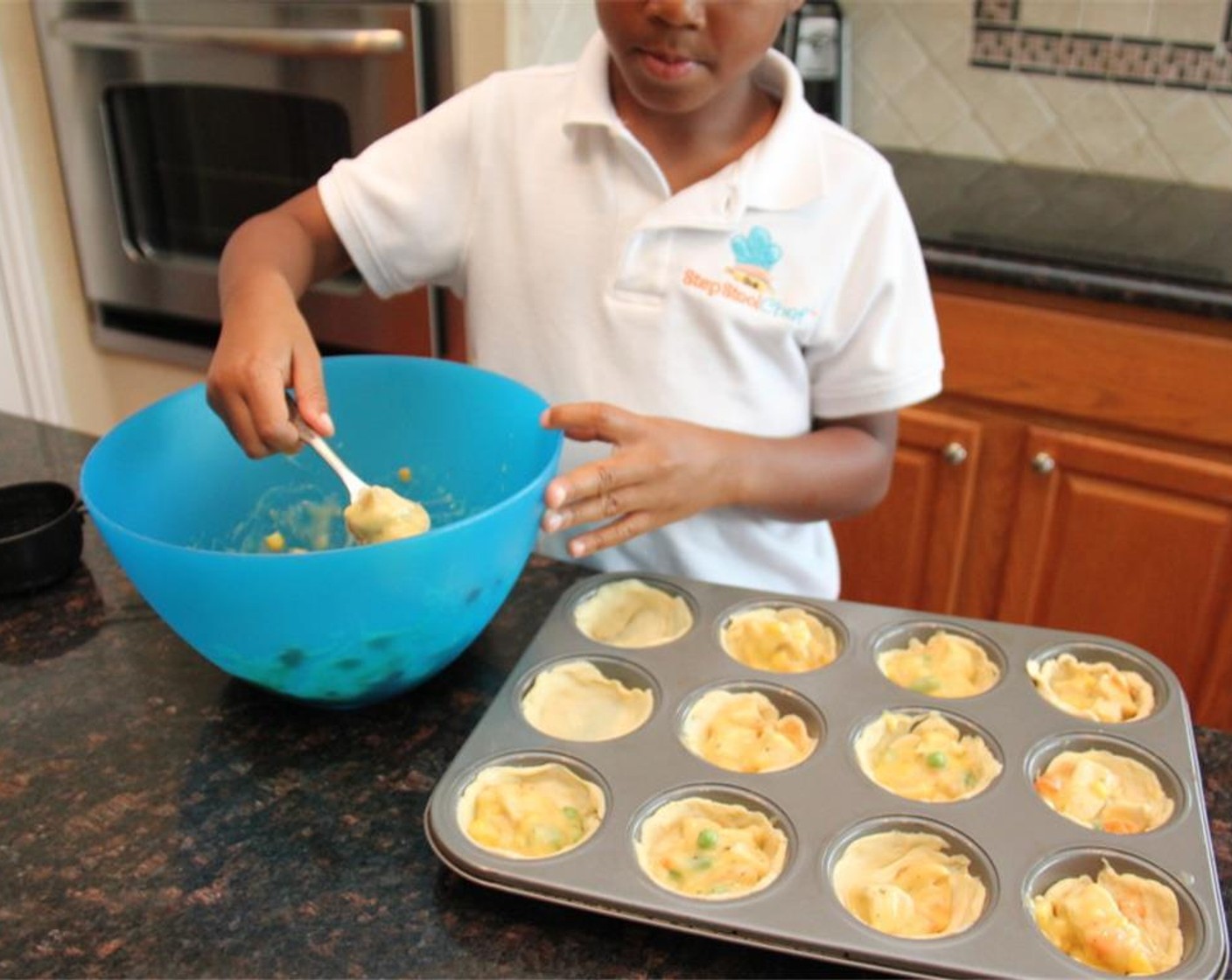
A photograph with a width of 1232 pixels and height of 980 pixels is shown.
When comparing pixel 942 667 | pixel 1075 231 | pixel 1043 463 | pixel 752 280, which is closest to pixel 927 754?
pixel 942 667

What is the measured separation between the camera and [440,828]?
67cm

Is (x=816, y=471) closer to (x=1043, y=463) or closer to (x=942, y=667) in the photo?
(x=942, y=667)

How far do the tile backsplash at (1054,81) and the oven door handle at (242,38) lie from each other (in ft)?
1.14

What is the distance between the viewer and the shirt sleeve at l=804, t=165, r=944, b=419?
1045 millimetres

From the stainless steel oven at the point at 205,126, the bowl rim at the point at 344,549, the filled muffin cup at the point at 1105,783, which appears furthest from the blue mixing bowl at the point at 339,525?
the stainless steel oven at the point at 205,126

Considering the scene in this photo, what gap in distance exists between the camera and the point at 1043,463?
1.72 meters

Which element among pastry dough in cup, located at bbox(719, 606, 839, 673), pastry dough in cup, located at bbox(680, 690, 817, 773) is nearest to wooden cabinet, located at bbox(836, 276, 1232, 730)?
pastry dough in cup, located at bbox(719, 606, 839, 673)

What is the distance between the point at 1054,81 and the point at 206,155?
1.51 meters

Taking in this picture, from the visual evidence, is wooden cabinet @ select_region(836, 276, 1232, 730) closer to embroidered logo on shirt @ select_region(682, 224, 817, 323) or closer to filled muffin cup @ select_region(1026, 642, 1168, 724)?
embroidered logo on shirt @ select_region(682, 224, 817, 323)

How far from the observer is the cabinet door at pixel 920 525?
1.79 m

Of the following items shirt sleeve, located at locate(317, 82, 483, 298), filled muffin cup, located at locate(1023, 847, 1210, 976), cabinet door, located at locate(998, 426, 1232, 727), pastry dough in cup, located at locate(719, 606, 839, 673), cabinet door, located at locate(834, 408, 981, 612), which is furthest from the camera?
cabinet door, located at locate(834, 408, 981, 612)

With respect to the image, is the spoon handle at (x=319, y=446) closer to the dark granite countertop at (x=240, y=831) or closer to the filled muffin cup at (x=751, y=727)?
the dark granite countertop at (x=240, y=831)

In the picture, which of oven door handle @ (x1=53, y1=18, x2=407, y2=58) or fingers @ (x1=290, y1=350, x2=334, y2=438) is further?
oven door handle @ (x1=53, y1=18, x2=407, y2=58)

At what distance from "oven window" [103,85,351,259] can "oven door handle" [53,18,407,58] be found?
0.26 ft
